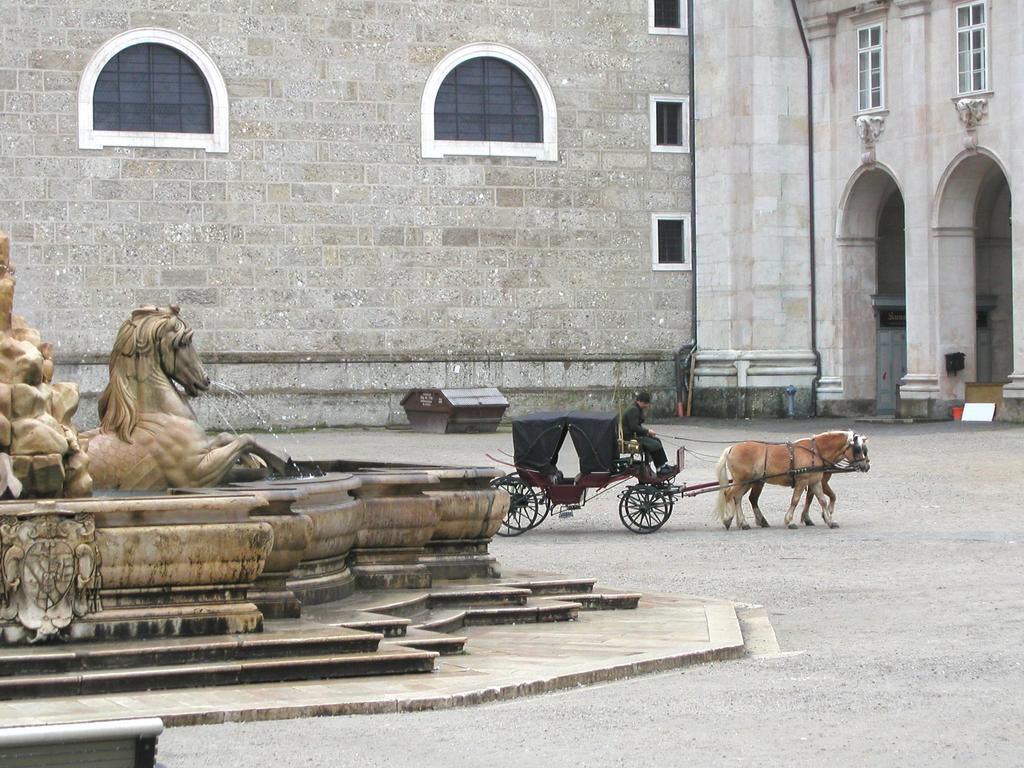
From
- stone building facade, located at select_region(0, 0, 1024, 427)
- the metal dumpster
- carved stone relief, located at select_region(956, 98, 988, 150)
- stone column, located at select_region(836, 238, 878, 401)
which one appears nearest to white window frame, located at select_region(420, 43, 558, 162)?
stone building facade, located at select_region(0, 0, 1024, 427)

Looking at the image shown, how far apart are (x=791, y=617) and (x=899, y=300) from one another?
26.0 metres

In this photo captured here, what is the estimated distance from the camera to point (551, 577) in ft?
47.2

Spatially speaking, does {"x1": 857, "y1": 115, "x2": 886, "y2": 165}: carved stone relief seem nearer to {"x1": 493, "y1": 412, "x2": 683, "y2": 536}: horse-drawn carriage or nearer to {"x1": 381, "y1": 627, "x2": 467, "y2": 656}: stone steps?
{"x1": 493, "y1": 412, "x2": 683, "y2": 536}: horse-drawn carriage

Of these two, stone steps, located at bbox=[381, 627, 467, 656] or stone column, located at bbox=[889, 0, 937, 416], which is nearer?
stone steps, located at bbox=[381, 627, 467, 656]

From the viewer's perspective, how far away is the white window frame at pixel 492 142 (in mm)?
37219

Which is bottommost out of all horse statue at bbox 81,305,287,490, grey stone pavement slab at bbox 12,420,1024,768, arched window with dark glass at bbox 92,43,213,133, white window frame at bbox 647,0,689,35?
grey stone pavement slab at bbox 12,420,1024,768

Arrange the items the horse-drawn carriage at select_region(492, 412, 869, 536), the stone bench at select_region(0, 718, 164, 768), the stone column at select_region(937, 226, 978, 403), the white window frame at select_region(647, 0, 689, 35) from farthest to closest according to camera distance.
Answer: the white window frame at select_region(647, 0, 689, 35), the stone column at select_region(937, 226, 978, 403), the horse-drawn carriage at select_region(492, 412, 869, 536), the stone bench at select_region(0, 718, 164, 768)

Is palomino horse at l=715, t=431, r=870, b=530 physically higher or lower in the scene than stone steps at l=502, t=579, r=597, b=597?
higher

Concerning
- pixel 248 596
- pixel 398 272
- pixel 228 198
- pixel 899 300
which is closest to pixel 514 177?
pixel 398 272

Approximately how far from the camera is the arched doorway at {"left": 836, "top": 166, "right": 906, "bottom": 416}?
38594 millimetres

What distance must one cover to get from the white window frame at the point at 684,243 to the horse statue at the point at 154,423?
2689cm

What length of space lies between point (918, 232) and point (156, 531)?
28008mm

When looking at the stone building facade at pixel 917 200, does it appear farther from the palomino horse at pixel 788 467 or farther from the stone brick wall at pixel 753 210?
the palomino horse at pixel 788 467

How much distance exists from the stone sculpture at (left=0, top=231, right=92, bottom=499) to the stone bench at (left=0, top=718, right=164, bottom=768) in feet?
14.0
